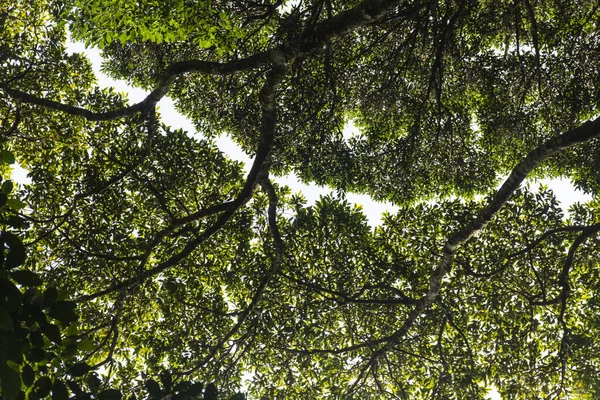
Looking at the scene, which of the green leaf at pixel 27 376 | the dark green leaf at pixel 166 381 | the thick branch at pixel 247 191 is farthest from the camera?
the thick branch at pixel 247 191

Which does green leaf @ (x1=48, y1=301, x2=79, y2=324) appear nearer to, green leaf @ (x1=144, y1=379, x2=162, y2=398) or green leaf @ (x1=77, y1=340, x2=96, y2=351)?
green leaf @ (x1=77, y1=340, x2=96, y2=351)

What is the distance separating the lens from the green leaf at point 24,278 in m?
2.29

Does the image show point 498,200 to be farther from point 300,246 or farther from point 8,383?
point 8,383

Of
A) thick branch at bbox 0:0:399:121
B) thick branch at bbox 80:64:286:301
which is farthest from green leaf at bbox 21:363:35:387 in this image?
thick branch at bbox 80:64:286:301

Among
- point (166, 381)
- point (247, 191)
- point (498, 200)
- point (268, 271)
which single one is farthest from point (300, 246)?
point (166, 381)

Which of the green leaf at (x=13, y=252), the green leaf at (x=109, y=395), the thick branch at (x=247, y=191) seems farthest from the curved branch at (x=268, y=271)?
the green leaf at (x=13, y=252)

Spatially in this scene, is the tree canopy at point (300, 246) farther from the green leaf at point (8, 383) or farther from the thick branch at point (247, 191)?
the green leaf at point (8, 383)

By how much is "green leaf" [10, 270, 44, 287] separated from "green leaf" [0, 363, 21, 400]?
465 millimetres

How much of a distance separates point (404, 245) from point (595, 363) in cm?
404

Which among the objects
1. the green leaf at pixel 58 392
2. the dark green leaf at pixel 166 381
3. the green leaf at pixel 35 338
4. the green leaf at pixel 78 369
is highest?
the dark green leaf at pixel 166 381

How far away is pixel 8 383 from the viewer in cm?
196

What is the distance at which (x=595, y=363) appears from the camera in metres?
7.97

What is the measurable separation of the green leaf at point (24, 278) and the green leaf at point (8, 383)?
1.53 ft

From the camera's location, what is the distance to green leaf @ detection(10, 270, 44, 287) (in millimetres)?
2285
